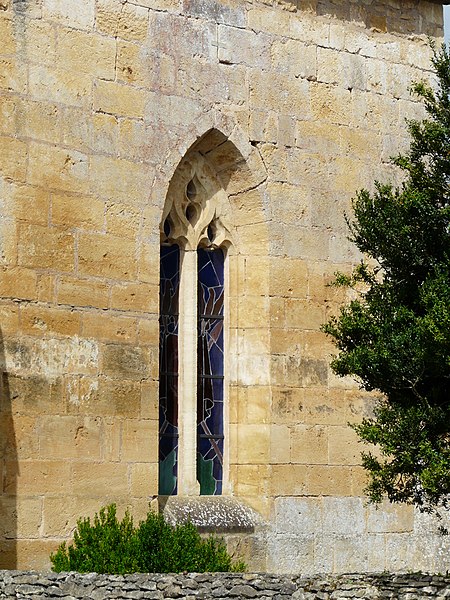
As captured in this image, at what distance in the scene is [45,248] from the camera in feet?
41.2

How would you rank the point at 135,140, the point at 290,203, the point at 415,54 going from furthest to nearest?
the point at 415,54 < the point at 290,203 < the point at 135,140

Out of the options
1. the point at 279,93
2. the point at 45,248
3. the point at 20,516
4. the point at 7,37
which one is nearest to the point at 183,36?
the point at 279,93

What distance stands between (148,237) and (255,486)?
2.75 metres

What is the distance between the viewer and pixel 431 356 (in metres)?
11.1

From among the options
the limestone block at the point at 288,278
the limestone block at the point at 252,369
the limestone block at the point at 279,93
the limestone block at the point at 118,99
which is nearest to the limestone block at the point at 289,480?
the limestone block at the point at 252,369

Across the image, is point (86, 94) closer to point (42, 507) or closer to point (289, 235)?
point (289, 235)

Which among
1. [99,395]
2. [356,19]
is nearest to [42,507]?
[99,395]

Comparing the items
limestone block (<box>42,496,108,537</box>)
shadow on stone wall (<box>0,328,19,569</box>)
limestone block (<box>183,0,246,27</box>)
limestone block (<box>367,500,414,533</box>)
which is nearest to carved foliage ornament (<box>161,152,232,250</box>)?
limestone block (<box>183,0,246,27</box>)

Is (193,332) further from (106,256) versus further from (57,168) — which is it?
(57,168)

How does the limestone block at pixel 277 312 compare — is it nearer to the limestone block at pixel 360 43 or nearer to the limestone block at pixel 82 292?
the limestone block at pixel 82 292

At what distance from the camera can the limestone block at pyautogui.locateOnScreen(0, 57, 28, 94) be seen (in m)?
12.5

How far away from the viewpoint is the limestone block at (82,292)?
41.5ft

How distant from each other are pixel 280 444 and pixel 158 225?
2546 millimetres

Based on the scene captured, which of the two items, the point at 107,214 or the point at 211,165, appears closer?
the point at 107,214
